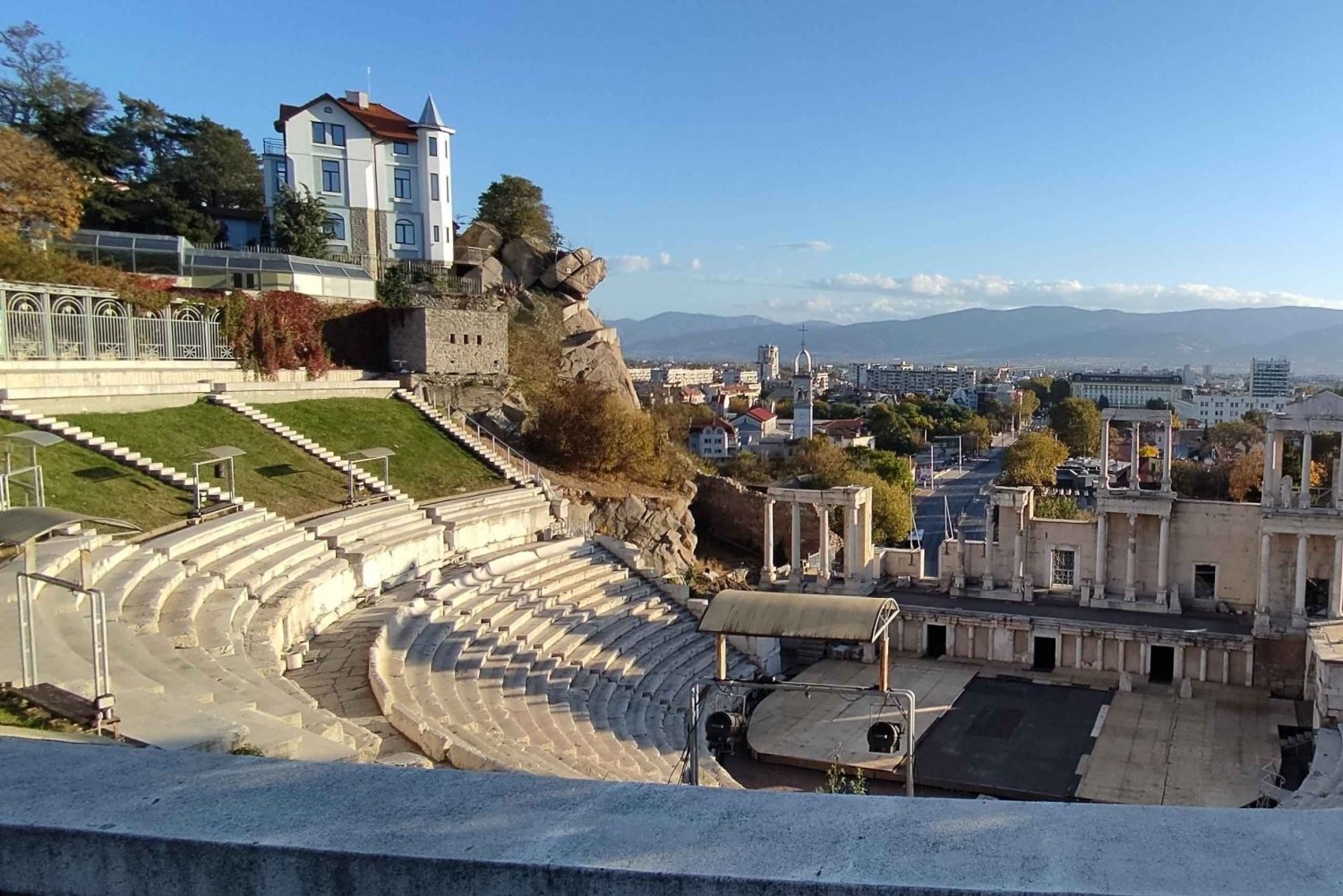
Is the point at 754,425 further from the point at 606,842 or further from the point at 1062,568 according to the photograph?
the point at 606,842

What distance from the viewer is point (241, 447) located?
2242 cm

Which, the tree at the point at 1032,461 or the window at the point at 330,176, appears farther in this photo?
the tree at the point at 1032,461

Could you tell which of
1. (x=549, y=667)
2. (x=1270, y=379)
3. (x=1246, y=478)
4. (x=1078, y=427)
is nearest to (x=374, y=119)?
(x=549, y=667)

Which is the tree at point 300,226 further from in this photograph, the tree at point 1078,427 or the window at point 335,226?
the tree at point 1078,427

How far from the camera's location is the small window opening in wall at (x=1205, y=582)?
28391 mm

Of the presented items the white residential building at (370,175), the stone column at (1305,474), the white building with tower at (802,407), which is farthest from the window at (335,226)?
the white building with tower at (802,407)

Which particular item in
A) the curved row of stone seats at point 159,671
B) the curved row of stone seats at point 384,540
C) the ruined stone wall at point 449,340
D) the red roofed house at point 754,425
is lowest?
the red roofed house at point 754,425

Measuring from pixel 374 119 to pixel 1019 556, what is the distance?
114 ft

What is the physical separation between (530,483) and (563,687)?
1228cm

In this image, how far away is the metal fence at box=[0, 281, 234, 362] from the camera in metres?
20.8

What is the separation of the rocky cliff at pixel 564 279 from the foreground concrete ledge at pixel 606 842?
137ft

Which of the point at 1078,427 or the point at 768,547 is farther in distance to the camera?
the point at 1078,427

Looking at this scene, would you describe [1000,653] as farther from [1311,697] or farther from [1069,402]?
[1069,402]

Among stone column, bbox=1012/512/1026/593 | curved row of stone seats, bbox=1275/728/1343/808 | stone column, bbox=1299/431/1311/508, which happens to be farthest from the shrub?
stone column, bbox=1299/431/1311/508
